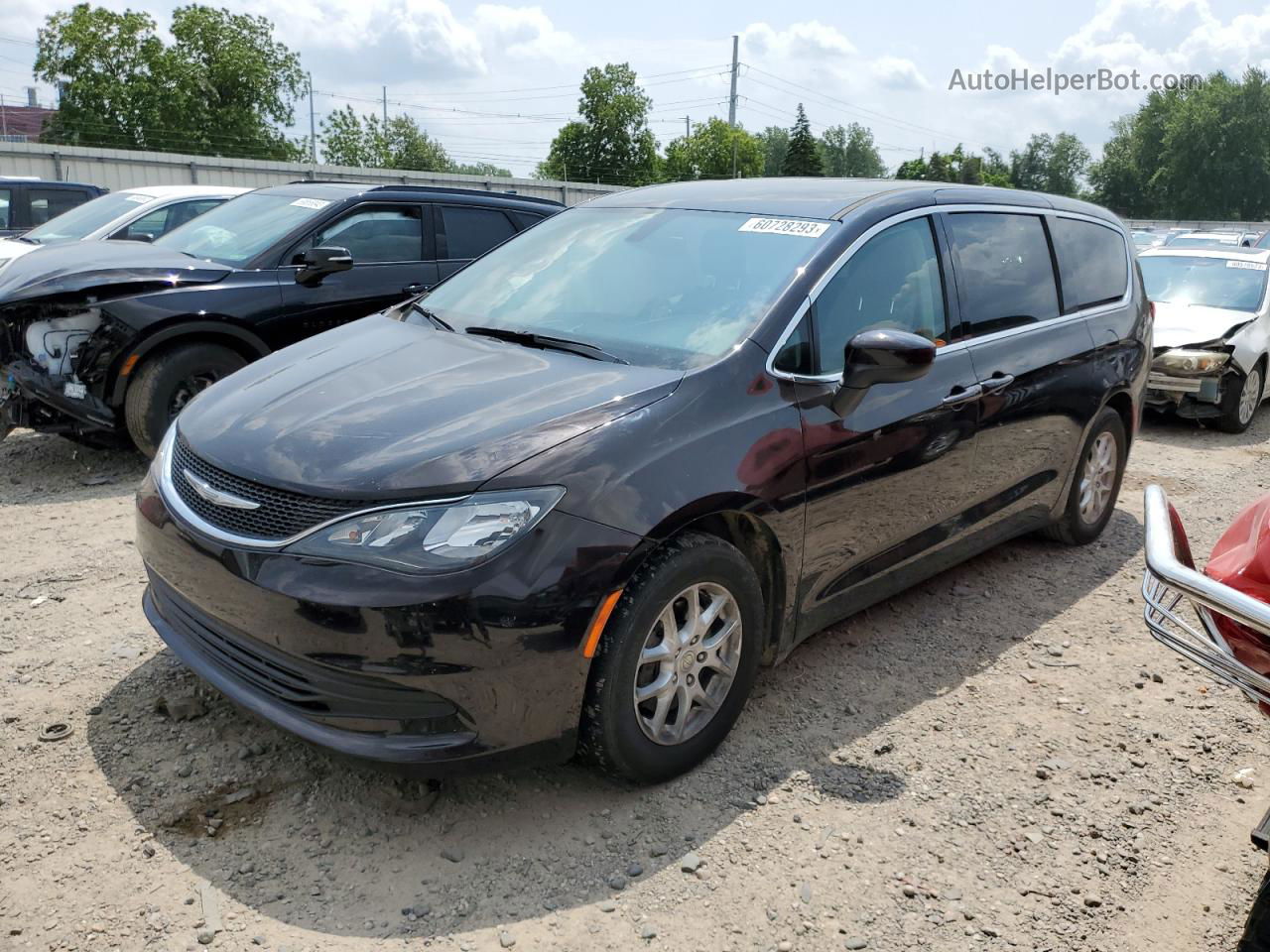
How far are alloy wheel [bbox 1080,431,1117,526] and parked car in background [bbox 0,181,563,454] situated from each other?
4.27 metres

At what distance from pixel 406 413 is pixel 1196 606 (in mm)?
2055

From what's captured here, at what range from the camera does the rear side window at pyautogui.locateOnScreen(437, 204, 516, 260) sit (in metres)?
7.30

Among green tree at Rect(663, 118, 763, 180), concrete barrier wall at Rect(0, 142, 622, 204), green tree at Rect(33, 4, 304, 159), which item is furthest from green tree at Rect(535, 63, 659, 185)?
concrete barrier wall at Rect(0, 142, 622, 204)

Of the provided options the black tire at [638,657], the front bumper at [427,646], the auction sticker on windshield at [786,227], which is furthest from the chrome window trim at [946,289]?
the front bumper at [427,646]

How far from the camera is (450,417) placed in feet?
9.61

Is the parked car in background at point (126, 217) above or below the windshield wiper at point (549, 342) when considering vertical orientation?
above

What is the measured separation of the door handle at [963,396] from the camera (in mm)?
3910

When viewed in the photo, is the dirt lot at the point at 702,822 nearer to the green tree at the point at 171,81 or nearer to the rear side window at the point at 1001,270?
the rear side window at the point at 1001,270

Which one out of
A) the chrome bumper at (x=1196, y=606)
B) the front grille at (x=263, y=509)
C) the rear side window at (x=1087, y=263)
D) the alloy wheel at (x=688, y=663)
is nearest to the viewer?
the chrome bumper at (x=1196, y=606)

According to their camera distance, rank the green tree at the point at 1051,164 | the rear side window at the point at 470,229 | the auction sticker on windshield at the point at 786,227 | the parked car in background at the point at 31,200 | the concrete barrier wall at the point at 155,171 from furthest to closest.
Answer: the green tree at the point at 1051,164
the concrete barrier wall at the point at 155,171
the parked car in background at the point at 31,200
the rear side window at the point at 470,229
the auction sticker on windshield at the point at 786,227

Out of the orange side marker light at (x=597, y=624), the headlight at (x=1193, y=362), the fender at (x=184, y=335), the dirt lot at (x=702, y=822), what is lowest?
the dirt lot at (x=702, y=822)

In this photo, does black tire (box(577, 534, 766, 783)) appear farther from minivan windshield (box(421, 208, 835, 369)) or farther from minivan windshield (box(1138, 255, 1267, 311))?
minivan windshield (box(1138, 255, 1267, 311))

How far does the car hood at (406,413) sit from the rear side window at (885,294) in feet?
2.22

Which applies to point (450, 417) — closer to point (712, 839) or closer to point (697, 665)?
point (697, 665)
